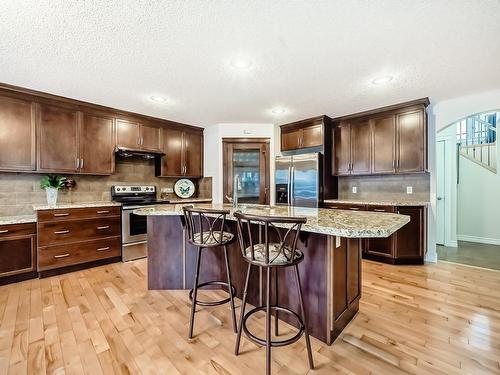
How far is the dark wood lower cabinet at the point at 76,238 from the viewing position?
2.97 metres

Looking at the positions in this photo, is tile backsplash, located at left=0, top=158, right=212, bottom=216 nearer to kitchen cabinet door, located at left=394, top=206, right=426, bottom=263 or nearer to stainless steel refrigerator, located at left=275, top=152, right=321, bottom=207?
stainless steel refrigerator, located at left=275, top=152, right=321, bottom=207

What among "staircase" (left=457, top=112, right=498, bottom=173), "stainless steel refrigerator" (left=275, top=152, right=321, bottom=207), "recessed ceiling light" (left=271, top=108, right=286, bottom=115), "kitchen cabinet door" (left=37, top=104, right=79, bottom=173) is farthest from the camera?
"staircase" (left=457, top=112, right=498, bottom=173)

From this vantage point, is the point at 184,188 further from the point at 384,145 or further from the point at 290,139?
the point at 384,145

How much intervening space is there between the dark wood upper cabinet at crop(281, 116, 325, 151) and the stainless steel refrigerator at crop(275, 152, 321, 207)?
1.03ft

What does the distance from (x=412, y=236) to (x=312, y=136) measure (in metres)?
2.14

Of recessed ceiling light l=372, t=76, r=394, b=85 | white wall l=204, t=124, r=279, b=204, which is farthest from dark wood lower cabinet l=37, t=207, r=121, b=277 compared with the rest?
recessed ceiling light l=372, t=76, r=394, b=85

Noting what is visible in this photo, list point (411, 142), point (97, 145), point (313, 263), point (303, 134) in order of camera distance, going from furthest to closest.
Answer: point (303, 134)
point (97, 145)
point (411, 142)
point (313, 263)

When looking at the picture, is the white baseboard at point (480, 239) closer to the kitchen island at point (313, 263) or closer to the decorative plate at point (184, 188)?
the kitchen island at point (313, 263)

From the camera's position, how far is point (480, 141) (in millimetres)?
5000

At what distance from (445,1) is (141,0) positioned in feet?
6.47

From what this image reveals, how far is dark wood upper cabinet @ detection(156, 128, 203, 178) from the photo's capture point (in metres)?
4.41

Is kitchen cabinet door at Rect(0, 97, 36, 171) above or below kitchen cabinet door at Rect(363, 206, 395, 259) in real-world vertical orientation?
above

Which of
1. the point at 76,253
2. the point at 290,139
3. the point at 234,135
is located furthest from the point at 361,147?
the point at 76,253

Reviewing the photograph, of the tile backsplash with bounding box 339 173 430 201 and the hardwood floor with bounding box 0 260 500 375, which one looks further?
the tile backsplash with bounding box 339 173 430 201
